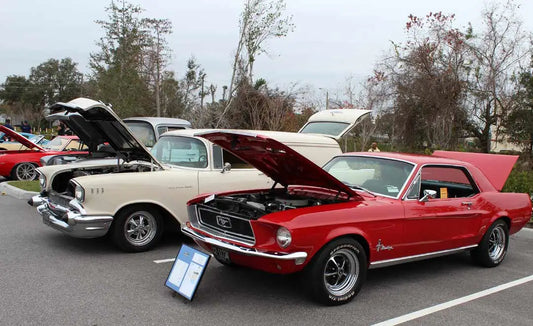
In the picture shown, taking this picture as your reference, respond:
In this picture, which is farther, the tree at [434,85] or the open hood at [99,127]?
the tree at [434,85]

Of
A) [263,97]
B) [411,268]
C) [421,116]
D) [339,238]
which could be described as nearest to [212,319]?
[339,238]

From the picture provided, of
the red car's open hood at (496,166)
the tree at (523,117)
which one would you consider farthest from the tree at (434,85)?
the red car's open hood at (496,166)

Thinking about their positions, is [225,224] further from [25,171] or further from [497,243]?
[25,171]

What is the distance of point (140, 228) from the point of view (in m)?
6.06

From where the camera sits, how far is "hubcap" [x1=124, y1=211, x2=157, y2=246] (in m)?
5.95

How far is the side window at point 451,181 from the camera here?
5.92 m

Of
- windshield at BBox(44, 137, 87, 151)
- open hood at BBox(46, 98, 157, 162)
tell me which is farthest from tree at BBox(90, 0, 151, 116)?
open hood at BBox(46, 98, 157, 162)

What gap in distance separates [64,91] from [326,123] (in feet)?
172

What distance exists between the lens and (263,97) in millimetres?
18984

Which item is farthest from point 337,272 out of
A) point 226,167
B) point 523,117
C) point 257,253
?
point 523,117

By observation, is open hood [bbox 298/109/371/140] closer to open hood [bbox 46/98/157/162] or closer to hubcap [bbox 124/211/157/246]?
open hood [bbox 46/98/157/162]

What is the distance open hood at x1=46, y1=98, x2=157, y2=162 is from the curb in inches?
130

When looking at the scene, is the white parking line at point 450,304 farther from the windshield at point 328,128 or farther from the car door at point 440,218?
the windshield at point 328,128

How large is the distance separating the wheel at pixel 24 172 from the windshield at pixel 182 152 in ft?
22.4
